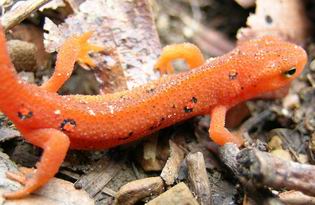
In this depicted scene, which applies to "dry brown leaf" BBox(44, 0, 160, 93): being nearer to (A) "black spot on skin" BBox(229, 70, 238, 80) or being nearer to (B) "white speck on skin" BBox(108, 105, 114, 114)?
(B) "white speck on skin" BBox(108, 105, 114, 114)

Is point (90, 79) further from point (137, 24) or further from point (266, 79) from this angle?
point (266, 79)

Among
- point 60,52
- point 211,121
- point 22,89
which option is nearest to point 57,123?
point 22,89

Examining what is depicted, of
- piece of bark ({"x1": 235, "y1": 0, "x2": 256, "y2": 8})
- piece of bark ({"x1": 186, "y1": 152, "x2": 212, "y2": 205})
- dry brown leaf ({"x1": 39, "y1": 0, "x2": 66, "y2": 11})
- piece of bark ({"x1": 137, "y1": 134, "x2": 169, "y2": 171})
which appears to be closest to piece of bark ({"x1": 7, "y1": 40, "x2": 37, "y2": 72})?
dry brown leaf ({"x1": 39, "y1": 0, "x2": 66, "y2": 11})

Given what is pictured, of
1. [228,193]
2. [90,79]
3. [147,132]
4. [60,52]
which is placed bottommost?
[228,193]

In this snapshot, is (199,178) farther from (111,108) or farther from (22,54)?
(22,54)

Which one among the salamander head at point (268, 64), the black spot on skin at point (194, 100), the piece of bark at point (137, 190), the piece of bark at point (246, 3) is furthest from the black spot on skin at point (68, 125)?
the piece of bark at point (246, 3)
